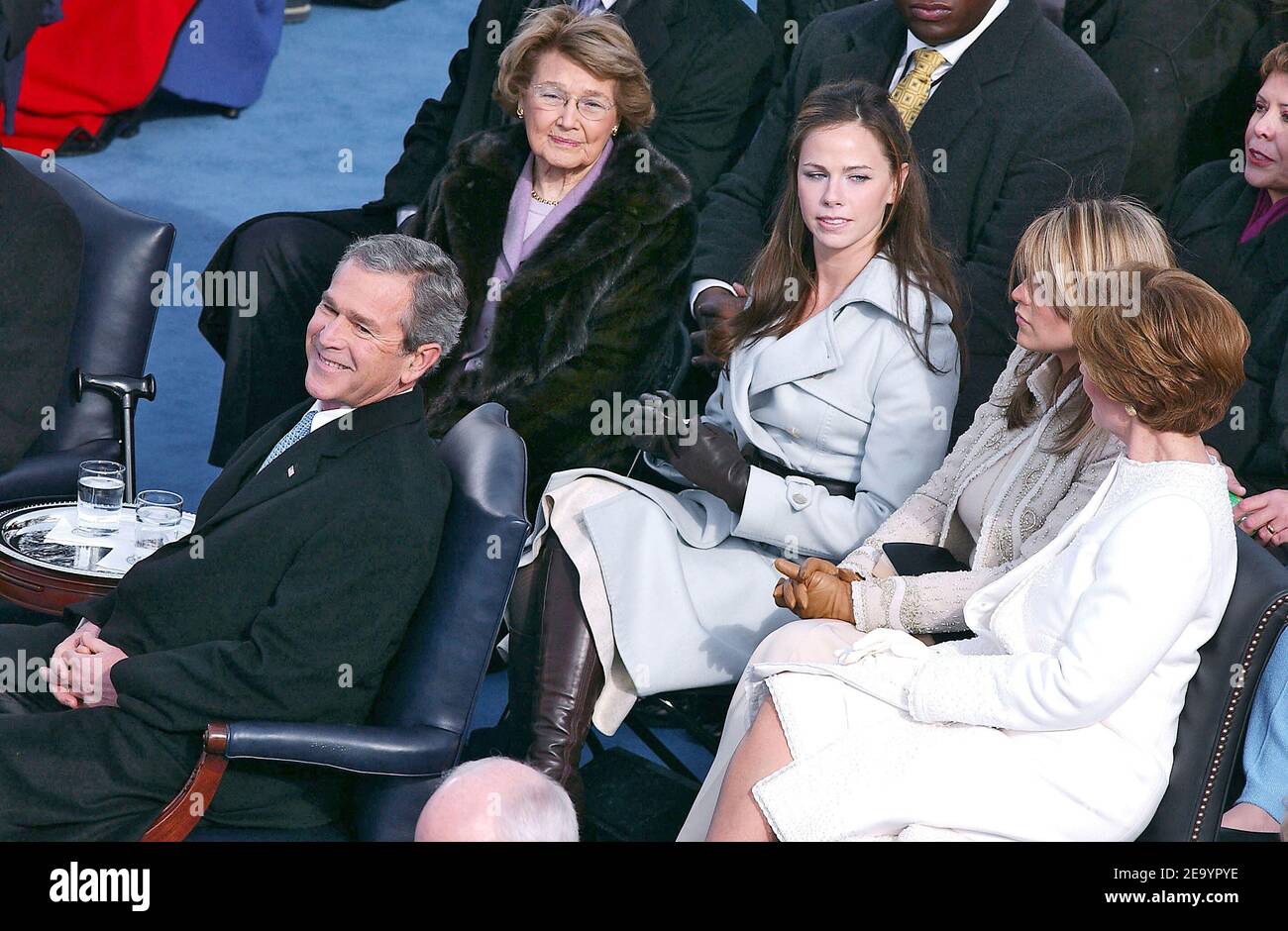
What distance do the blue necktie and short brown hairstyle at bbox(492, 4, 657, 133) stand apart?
119 cm

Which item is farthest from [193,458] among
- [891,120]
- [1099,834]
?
[1099,834]

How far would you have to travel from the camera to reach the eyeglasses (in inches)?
153

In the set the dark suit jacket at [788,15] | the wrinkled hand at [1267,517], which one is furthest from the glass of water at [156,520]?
the dark suit jacket at [788,15]

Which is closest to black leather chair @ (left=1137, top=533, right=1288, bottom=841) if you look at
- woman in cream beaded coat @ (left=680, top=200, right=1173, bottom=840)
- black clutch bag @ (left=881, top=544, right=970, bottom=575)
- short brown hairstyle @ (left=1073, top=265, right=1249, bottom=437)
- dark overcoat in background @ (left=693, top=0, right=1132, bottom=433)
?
short brown hairstyle @ (left=1073, top=265, right=1249, bottom=437)

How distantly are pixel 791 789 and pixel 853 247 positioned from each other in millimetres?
1310

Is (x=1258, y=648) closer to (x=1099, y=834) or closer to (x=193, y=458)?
(x=1099, y=834)

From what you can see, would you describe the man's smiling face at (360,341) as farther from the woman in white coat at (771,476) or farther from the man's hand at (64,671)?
the man's hand at (64,671)

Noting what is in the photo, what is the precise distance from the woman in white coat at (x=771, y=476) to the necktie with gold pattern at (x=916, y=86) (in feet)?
1.83

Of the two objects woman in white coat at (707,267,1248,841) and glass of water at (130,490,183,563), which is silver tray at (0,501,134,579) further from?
woman in white coat at (707,267,1248,841)

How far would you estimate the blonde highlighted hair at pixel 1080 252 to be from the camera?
2.85 meters

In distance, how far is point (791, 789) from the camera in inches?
103

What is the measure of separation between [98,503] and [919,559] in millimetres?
1738

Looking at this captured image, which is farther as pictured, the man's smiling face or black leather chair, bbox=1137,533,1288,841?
the man's smiling face

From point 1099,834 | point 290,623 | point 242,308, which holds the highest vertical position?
point 242,308
